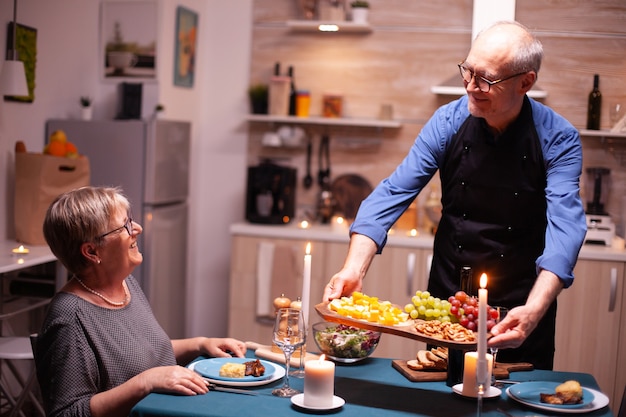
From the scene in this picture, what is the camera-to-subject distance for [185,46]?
483 cm

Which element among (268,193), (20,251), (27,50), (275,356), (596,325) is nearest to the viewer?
(275,356)

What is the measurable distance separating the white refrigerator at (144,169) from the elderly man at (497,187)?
6.71 feet

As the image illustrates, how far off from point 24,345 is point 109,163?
4.39 feet

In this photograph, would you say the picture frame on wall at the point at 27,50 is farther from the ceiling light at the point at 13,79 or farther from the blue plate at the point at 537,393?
the blue plate at the point at 537,393

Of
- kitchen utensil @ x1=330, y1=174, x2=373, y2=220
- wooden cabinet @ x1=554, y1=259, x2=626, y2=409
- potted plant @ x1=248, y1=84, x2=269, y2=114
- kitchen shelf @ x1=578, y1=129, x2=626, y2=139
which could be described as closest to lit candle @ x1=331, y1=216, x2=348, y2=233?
kitchen utensil @ x1=330, y1=174, x2=373, y2=220

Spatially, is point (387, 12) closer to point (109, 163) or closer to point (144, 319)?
point (109, 163)

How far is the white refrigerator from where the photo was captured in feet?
13.8

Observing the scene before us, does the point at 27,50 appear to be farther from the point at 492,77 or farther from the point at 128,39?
the point at 492,77

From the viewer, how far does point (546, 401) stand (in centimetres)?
183

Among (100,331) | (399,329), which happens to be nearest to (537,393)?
(399,329)

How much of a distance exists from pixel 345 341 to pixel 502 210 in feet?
2.24

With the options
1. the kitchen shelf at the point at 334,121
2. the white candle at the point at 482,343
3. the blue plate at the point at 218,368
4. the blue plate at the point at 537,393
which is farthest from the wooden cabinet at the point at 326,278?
the white candle at the point at 482,343

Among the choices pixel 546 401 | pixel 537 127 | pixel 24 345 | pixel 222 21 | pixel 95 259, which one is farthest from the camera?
pixel 222 21

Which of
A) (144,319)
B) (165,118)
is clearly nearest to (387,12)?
(165,118)
